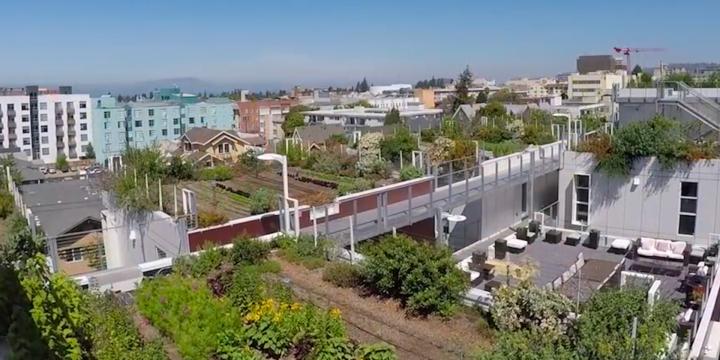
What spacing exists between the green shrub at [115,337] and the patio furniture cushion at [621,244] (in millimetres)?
10187

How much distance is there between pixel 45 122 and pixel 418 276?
76586 millimetres

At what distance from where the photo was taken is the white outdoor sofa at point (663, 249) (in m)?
12.6

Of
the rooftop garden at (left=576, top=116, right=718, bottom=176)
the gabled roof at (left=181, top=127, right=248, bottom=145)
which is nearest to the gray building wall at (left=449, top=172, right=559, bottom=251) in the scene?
the rooftop garden at (left=576, top=116, right=718, bottom=176)

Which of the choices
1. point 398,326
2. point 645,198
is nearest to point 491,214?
point 645,198

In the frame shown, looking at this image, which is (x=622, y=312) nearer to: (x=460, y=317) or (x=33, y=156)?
(x=460, y=317)

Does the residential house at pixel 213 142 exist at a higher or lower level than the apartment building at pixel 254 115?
lower

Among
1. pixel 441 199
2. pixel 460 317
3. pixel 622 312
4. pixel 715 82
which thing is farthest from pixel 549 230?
pixel 715 82

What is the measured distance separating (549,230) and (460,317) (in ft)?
24.1

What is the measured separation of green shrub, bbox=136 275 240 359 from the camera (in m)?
7.06

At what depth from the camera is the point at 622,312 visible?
6.71 metres

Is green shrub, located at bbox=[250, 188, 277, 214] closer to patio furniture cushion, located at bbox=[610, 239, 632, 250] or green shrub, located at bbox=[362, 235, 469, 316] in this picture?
green shrub, located at bbox=[362, 235, 469, 316]

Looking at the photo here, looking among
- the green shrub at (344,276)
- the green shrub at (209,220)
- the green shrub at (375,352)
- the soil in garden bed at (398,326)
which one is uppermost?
the green shrub at (209,220)

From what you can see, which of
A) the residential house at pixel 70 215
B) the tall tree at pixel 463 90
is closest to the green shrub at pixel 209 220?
the residential house at pixel 70 215

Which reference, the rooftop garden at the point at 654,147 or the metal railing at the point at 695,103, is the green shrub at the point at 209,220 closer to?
the rooftop garden at the point at 654,147
